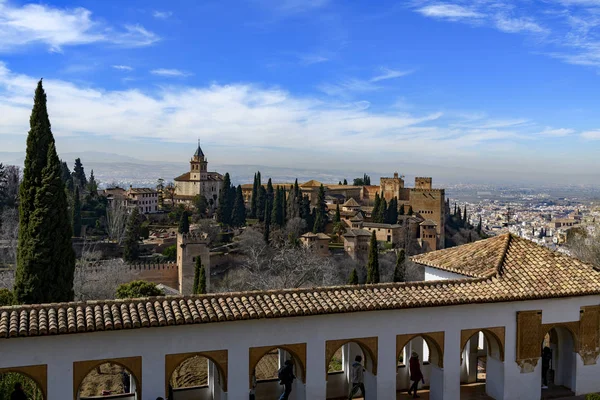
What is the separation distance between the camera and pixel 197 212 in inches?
2403

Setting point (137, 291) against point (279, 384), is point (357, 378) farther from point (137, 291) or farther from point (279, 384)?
point (137, 291)

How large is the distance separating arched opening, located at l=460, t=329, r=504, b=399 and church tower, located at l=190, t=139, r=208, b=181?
62606 millimetres

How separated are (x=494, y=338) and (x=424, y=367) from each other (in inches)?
78.1

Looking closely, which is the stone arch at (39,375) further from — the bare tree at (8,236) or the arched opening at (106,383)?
the bare tree at (8,236)

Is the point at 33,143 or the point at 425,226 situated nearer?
the point at 33,143

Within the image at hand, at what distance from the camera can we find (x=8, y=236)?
3781 centimetres

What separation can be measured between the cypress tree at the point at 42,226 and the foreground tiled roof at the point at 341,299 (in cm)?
837

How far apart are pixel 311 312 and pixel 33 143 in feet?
40.5

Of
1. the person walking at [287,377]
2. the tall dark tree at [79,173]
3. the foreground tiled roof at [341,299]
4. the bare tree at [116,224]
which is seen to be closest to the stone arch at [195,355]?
the foreground tiled roof at [341,299]

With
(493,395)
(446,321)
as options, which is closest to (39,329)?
(446,321)

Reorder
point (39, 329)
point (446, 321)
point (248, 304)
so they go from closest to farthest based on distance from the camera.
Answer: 1. point (39, 329)
2. point (248, 304)
3. point (446, 321)

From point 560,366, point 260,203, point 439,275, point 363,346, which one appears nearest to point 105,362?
point 363,346

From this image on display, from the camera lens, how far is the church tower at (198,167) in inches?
2884

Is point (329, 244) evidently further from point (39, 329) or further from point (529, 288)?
point (39, 329)
